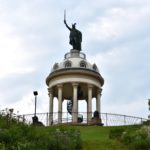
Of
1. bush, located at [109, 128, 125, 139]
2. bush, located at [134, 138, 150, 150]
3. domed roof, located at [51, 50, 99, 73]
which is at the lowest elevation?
bush, located at [134, 138, 150, 150]

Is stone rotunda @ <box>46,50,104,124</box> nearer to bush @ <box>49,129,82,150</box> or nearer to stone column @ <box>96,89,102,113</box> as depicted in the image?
stone column @ <box>96,89,102,113</box>

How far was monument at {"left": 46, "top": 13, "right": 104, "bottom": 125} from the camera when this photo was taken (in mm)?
50094

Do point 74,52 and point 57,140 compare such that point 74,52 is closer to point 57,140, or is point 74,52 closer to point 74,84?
point 74,84

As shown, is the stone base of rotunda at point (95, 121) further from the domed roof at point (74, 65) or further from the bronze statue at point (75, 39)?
the bronze statue at point (75, 39)

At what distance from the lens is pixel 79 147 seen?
28.7 metres

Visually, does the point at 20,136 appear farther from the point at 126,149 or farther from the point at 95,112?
the point at 95,112

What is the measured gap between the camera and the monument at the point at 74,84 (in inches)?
1972

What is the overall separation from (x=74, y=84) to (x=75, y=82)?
0.62 ft

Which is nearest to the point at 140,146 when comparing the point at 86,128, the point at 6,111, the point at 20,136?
the point at 20,136

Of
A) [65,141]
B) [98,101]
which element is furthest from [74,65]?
[65,141]

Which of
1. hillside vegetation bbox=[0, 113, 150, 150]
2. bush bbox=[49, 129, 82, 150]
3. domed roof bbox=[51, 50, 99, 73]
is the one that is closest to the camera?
hillside vegetation bbox=[0, 113, 150, 150]

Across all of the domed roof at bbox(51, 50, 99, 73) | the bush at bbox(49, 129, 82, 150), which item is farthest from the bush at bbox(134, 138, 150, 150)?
the domed roof at bbox(51, 50, 99, 73)

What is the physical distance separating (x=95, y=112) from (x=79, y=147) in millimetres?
19147

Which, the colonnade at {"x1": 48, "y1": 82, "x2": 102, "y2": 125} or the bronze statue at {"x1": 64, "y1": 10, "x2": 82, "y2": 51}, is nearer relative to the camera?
the colonnade at {"x1": 48, "y1": 82, "x2": 102, "y2": 125}
